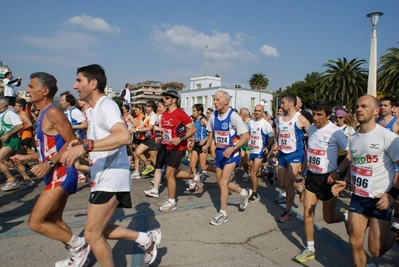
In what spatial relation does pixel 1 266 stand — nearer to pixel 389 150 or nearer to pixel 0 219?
pixel 0 219

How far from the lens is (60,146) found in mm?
3377

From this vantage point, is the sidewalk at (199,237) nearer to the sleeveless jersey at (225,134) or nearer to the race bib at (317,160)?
the race bib at (317,160)

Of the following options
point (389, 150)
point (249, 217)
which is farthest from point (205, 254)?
point (389, 150)

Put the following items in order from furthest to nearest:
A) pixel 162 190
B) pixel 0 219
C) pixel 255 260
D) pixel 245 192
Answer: pixel 162 190, pixel 245 192, pixel 0 219, pixel 255 260

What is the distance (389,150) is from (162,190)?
5211 mm

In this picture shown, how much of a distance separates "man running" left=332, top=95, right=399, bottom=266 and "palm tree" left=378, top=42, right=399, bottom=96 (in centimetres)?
2934

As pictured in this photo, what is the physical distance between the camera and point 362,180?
10.8ft

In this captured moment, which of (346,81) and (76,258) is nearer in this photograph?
(76,258)

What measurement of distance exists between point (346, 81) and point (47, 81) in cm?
4364

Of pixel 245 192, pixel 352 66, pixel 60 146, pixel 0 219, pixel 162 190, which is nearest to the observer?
pixel 60 146

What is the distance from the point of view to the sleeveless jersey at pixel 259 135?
284 inches

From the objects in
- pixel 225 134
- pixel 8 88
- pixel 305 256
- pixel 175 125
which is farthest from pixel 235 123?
pixel 8 88

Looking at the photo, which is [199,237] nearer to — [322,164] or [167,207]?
[167,207]

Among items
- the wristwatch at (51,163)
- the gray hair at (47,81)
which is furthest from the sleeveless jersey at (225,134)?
the wristwatch at (51,163)
